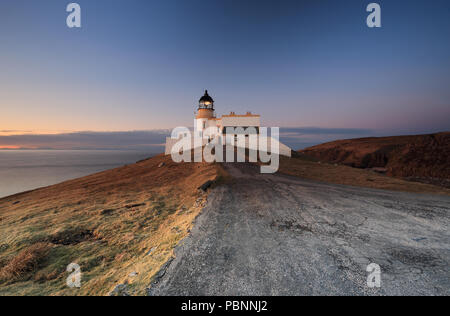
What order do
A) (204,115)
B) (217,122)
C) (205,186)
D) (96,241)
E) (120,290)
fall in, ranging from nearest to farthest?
1. (120,290)
2. (96,241)
3. (205,186)
4. (204,115)
5. (217,122)

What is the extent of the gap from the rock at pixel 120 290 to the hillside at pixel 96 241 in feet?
0.41

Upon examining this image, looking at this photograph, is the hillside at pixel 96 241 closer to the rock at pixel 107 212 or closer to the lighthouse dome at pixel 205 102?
the rock at pixel 107 212

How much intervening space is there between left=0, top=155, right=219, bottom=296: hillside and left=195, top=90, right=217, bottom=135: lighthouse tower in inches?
1393

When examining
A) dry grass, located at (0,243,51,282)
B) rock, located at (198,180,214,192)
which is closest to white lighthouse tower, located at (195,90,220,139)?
rock, located at (198,180,214,192)

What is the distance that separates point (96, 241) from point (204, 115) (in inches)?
1641

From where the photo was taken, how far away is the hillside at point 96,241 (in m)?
4.16

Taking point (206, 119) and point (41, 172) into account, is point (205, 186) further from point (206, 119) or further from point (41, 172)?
point (41, 172)

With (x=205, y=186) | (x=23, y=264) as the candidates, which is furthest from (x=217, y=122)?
(x=23, y=264)

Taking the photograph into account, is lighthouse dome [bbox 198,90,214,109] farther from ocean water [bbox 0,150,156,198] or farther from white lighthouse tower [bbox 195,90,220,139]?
ocean water [bbox 0,150,156,198]

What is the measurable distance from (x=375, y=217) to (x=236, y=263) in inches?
260

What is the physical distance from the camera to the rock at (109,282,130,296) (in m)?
3.35

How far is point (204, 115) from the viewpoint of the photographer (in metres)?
45.5
